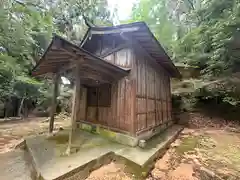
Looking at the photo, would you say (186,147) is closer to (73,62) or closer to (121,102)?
(121,102)

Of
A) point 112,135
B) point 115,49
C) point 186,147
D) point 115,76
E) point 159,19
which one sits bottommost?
point 186,147

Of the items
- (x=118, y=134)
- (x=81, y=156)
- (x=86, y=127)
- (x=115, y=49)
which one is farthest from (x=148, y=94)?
(x=81, y=156)

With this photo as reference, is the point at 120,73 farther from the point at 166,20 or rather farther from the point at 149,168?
the point at 166,20

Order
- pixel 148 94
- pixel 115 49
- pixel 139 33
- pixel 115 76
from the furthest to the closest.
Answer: pixel 148 94
pixel 115 49
pixel 115 76
pixel 139 33

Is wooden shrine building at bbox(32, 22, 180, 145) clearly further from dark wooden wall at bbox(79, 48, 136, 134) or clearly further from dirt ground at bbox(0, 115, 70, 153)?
dirt ground at bbox(0, 115, 70, 153)

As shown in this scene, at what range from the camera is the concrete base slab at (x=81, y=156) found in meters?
2.98

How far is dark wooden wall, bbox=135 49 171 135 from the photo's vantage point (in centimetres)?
533

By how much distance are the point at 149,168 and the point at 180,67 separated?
1035cm

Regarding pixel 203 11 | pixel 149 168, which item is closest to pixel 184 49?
pixel 203 11

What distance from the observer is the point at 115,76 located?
17.1 feet

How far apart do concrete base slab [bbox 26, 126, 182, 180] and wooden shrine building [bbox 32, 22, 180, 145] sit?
28.1 inches

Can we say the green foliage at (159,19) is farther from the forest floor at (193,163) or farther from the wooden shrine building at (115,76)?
the forest floor at (193,163)

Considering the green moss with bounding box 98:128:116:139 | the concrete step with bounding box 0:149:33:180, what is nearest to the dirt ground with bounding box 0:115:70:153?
the concrete step with bounding box 0:149:33:180

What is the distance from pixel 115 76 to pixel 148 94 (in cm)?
180
